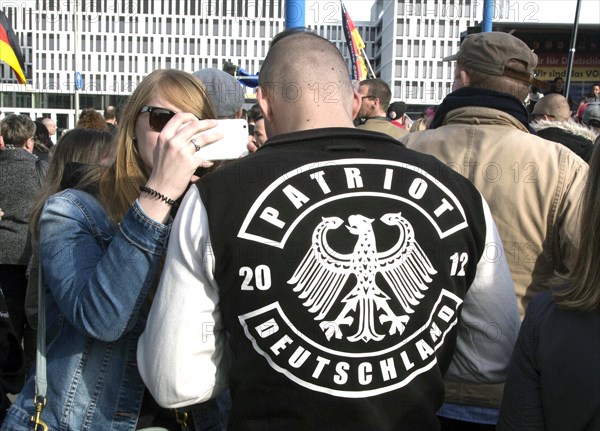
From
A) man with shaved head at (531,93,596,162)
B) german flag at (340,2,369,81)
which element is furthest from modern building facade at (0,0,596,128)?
man with shaved head at (531,93,596,162)

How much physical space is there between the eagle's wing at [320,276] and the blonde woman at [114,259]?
0.42m

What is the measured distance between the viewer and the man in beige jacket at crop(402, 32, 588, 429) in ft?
8.45

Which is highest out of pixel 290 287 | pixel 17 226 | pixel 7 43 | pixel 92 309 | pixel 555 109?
pixel 7 43

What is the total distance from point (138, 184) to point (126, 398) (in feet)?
2.10

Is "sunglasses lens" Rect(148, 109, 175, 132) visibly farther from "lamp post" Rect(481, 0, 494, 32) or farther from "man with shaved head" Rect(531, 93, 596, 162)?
"lamp post" Rect(481, 0, 494, 32)

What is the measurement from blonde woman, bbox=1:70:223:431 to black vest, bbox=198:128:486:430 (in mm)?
192

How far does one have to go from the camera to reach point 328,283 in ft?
5.45

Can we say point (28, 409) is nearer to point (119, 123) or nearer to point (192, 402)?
point (192, 402)

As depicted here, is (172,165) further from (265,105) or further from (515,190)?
(515,190)

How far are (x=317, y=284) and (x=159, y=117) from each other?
83 cm

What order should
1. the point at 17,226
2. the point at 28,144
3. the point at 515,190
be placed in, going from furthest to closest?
1. the point at 28,144
2. the point at 17,226
3. the point at 515,190

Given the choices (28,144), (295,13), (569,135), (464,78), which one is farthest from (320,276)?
(28,144)

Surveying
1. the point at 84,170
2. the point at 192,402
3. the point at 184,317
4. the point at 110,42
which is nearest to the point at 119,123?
the point at 84,170

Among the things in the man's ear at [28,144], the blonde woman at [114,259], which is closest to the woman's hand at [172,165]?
the blonde woman at [114,259]
